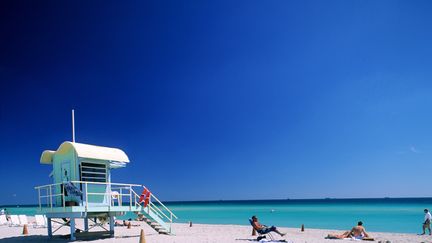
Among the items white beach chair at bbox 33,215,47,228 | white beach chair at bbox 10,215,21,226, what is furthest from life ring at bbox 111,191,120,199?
white beach chair at bbox 10,215,21,226

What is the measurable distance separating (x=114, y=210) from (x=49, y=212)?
2769mm

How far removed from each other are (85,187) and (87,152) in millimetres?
1525

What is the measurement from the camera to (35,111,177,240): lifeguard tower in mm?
16094

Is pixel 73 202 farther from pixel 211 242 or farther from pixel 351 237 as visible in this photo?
pixel 351 237

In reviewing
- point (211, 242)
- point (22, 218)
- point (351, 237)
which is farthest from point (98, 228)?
point (351, 237)

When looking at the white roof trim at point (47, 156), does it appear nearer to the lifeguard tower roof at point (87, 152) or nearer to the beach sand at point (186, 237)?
the lifeguard tower roof at point (87, 152)

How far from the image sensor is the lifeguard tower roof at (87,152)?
16.6 m

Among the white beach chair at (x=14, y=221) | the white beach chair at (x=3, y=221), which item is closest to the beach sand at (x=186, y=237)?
the white beach chair at (x=14, y=221)

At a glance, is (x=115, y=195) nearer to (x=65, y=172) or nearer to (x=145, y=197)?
(x=145, y=197)

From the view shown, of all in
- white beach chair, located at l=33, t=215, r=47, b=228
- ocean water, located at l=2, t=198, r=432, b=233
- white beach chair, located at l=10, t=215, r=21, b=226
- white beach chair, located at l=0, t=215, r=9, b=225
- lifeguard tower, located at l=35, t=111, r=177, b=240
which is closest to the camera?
lifeguard tower, located at l=35, t=111, r=177, b=240

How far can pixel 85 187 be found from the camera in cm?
1636

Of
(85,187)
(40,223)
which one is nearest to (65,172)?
(85,187)

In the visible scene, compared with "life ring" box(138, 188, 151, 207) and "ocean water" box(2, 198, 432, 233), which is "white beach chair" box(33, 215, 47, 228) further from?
"ocean water" box(2, 198, 432, 233)

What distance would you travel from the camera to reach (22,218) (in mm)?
29859
